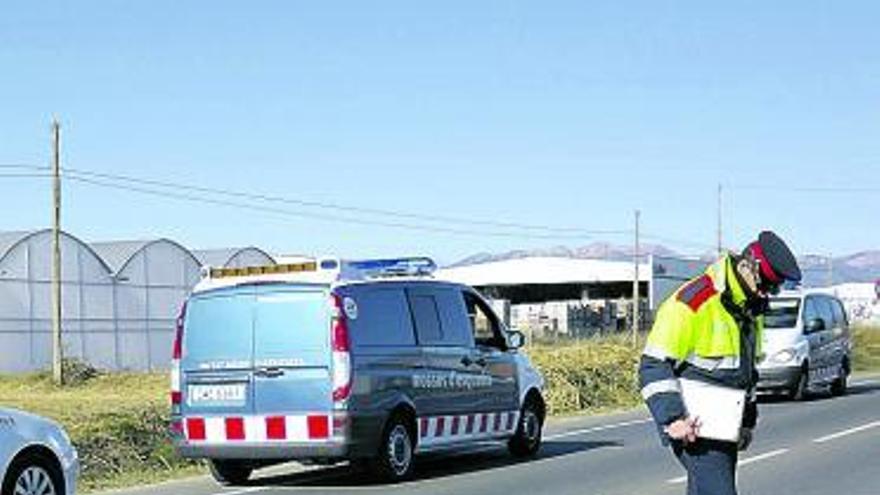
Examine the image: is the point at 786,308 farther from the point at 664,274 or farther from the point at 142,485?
the point at 664,274

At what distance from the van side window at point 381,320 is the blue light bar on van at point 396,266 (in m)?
0.30

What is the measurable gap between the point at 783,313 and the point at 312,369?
1454 centimetres

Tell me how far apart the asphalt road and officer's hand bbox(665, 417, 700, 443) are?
617 cm

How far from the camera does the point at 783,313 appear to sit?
1019 inches

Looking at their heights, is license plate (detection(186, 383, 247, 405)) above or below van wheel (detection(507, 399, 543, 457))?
above

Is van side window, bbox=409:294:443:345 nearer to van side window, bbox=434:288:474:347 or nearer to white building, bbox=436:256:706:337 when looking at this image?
van side window, bbox=434:288:474:347

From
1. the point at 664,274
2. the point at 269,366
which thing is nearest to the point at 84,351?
the point at 269,366

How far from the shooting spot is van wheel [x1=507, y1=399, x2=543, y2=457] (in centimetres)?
1623

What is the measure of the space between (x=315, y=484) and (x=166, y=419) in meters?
4.86

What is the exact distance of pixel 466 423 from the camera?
15.1 meters

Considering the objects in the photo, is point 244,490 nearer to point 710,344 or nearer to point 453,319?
point 453,319

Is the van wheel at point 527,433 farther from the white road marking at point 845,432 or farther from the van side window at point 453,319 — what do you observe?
the white road marking at point 845,432

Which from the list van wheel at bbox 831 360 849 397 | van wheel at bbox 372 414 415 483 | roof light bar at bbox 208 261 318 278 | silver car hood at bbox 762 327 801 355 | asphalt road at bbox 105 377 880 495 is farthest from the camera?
van wheel at bbox 831 360 849 397

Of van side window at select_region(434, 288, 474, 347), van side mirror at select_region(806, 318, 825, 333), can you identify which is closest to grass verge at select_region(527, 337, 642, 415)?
van side mirror at select_region(806, 318, 825, 333)
